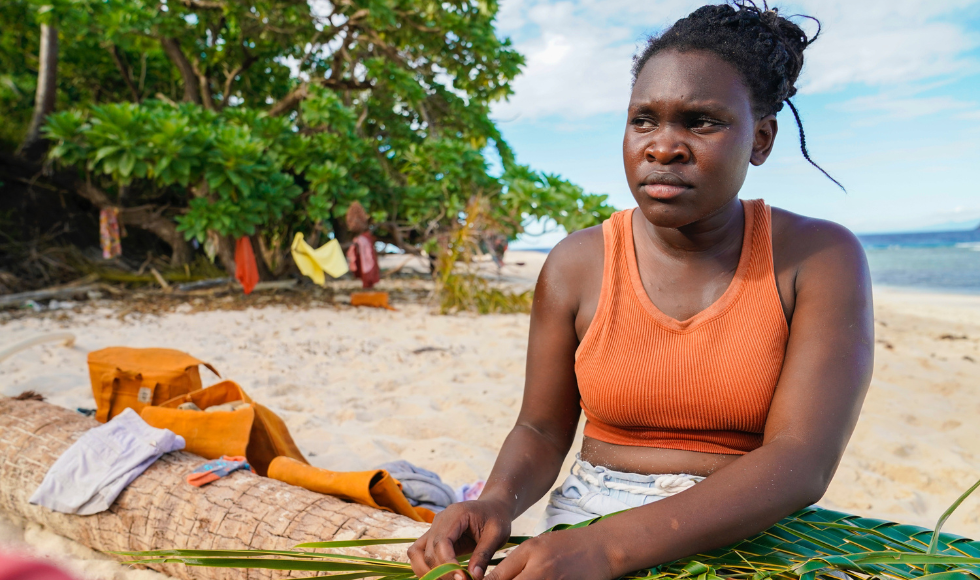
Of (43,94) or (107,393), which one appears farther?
(43,94)

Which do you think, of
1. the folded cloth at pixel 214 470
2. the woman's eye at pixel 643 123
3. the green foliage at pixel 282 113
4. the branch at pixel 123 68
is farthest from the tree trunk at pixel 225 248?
the woman's eye at pixel 643 123

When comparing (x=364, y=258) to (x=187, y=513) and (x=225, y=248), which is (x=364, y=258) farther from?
(x=187, y=513)

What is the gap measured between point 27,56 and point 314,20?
13.6ft

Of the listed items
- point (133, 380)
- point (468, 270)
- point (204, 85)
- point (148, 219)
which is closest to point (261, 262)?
point (148, 219)

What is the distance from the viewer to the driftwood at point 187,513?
5.58ft

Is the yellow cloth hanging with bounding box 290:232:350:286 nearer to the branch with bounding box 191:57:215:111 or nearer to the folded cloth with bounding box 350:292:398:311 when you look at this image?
the folded cloth with bounding box 350:292:398:311

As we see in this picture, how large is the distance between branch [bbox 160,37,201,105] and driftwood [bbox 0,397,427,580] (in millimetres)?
6309

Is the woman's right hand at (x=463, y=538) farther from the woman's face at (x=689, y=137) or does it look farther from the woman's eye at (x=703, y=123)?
the woman's eye at (x=703, y=123)

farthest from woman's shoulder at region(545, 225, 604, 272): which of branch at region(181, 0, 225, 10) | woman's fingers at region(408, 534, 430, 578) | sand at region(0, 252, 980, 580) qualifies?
branch at region(181, 0, 225, 10)

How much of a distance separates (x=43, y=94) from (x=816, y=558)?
27.7 feet

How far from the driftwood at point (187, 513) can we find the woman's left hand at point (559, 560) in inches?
21.9

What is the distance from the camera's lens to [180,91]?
9.24 m

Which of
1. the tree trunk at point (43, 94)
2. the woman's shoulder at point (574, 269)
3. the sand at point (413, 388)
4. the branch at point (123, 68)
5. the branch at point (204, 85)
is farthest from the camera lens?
the branch at point (204, 85)

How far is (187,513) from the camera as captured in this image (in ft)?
6.17
